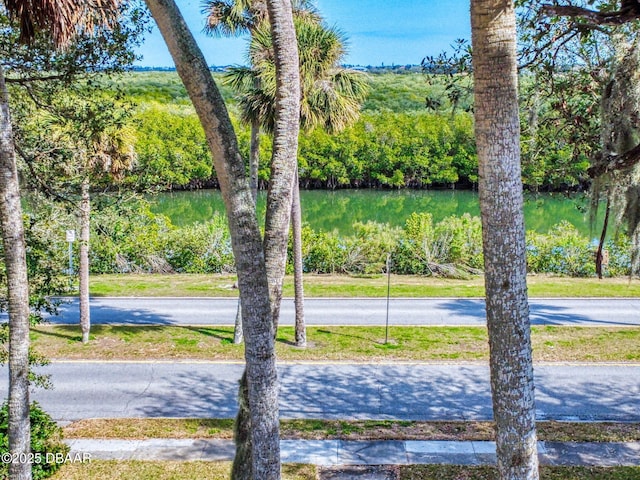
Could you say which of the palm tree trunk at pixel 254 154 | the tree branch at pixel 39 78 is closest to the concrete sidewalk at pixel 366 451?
the tree branch at pixel 39 78

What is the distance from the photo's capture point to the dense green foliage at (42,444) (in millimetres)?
8852

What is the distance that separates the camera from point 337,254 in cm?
2598

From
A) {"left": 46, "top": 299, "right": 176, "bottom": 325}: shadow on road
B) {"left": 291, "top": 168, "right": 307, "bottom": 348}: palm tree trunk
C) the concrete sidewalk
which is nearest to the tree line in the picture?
the concrete sidewalk

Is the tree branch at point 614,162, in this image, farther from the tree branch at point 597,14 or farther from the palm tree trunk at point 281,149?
the palm tree trunk at point 281,149

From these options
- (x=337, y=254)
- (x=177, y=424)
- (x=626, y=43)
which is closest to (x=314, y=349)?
(x=177, y=424)

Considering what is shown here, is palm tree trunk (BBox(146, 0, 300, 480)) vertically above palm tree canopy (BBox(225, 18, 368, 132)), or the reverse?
palm tree canopy (BBox(225, 18, 368, 132))

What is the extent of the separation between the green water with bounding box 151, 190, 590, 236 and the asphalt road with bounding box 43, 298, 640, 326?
14.6 meters

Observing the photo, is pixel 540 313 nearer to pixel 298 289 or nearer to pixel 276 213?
pixel 298 289

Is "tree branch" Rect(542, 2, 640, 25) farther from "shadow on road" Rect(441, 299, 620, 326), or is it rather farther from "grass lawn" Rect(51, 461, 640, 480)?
"shadow on road" Rect(441, 299, 620, 326)

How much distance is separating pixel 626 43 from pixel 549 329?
9.30 meters

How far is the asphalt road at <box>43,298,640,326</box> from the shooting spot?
17844 millimetres

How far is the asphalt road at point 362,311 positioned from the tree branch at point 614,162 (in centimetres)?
894

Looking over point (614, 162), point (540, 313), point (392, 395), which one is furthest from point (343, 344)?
point (614, 162)

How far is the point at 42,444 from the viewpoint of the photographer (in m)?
9.09
